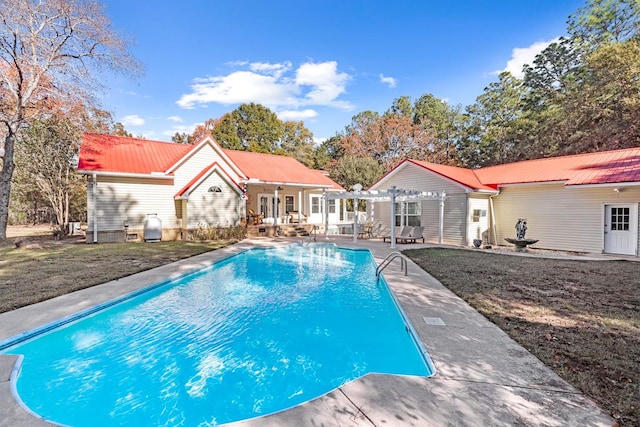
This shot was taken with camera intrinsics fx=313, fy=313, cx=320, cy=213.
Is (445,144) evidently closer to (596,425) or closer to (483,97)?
(483,97)

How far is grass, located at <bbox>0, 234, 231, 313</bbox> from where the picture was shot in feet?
23.2

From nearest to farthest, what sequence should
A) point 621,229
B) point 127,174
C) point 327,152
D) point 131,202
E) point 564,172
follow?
point 621,229 < point 564,172 < point 127,174 < point 131,202 < point 327,152

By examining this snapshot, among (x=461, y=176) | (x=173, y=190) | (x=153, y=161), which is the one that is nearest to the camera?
(x=461, y=176)

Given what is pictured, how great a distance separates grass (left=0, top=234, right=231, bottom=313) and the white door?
55.7ft

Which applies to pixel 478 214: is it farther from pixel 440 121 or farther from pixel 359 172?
pixel 440 121

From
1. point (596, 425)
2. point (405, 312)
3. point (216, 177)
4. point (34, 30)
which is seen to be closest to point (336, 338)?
point (405, 312)

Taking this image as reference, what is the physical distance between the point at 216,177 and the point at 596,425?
17.9m

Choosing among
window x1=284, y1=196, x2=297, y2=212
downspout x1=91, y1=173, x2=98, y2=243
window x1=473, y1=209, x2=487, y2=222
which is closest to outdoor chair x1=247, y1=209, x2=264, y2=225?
window x1=284, y1=196, x2=297, y2=212

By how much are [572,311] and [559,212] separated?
35.1ft

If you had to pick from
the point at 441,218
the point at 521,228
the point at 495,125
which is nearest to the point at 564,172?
the point at 521,228

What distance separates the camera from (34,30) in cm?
1505

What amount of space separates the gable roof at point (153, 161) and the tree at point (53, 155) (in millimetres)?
1444

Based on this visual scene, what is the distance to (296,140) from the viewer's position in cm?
4369

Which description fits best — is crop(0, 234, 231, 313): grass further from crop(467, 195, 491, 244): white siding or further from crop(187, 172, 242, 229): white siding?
crop(467, 195, 491, 244): white siding
